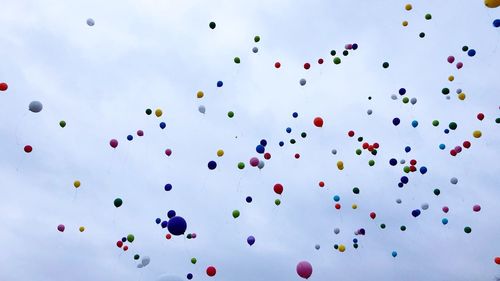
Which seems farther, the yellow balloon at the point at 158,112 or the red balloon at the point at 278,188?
the yellow balloon at the point at 158,112

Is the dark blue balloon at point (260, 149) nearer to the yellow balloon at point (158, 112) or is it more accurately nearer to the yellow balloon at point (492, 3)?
the yellow balloon at point (158, 112)

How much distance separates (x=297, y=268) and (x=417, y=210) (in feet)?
12.9

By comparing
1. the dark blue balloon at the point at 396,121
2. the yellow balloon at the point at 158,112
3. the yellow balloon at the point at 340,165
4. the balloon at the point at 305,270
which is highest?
the yellow balloon at the point at 158,112

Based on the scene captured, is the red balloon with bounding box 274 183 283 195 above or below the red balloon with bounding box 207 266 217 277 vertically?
above

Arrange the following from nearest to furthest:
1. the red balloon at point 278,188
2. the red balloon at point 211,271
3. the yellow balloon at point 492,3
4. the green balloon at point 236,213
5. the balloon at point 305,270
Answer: the yellow balloon at point 492,3
the balloon at point 305,270
the red balloon at point 211,271
the red balloon at point 278,188
the green balloon at point 236,213

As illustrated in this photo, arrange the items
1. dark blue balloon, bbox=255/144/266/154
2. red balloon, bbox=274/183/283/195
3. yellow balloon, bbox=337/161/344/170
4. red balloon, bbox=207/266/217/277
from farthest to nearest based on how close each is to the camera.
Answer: yellow balloon, bbox=337/161/344/170 < dark blue balloon, bbox=255/144/266/154 < red balloon, bbox=274/183/283/195 < red balloon, bbox=207/266/217/277

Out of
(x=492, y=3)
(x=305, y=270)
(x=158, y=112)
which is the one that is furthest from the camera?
(x=158, y=112)

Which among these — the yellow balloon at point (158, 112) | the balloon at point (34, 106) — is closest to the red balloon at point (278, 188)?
the yellow balloon at point (158, 112)

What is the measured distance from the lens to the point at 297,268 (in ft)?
29.8

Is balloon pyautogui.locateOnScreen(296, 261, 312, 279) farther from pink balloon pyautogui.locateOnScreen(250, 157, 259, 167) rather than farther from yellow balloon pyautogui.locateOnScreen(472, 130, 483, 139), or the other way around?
yellow balloon pyautogui.locateOnScreen(472, 130, 483, 139)

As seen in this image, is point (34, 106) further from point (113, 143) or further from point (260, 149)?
point (260, 149)

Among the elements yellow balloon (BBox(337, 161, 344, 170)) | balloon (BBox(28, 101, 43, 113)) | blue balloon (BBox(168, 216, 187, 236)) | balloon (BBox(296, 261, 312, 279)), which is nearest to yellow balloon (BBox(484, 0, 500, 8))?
yellow balloon (BBox(337, 161, 344, 170))

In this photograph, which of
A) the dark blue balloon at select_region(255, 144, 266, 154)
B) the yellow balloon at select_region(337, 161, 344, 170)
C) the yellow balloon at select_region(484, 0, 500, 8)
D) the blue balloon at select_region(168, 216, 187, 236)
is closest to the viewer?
the yellow balloon at select_region(484, 0, 500, 8)

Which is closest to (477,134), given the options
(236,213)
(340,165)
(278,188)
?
(340,165)
